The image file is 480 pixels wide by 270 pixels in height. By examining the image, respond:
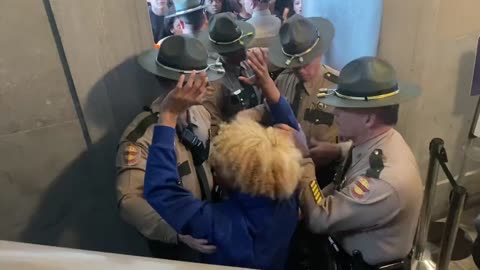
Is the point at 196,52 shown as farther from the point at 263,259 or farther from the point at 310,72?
the point at 263,259

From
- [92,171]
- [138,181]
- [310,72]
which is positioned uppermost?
[310,72]

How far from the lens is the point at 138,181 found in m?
1.67

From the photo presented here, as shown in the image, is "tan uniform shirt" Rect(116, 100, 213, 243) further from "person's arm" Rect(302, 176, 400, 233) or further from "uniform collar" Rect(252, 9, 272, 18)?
"uniform collar" Rect(252, 9, 272, 18)

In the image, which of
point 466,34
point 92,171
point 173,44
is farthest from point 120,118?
point 466,34

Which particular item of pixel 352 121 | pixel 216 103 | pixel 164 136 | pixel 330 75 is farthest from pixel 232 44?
pixel 164 136

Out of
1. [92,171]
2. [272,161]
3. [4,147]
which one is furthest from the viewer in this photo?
[92,171]

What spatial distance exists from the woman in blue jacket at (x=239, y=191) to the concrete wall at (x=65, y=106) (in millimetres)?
520

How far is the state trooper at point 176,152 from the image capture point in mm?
1659

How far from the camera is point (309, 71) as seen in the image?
6.88 ft

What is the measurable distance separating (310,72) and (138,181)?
3.03ft

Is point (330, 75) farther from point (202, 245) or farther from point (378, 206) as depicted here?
point (202, 245)

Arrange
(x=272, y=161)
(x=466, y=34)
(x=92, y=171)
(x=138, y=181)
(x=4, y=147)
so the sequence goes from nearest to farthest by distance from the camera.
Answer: (x=272, y=161) < (x=138, y=181) < (x=4, y=147) < (x=92, y=171) < (x=466, y=34)

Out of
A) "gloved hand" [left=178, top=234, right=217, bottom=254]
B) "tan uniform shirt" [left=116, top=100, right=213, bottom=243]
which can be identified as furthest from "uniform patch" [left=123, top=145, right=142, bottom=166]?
"gloved hand" [left=178, top=234, right=217, bottom=254]

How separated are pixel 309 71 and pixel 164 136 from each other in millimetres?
930
